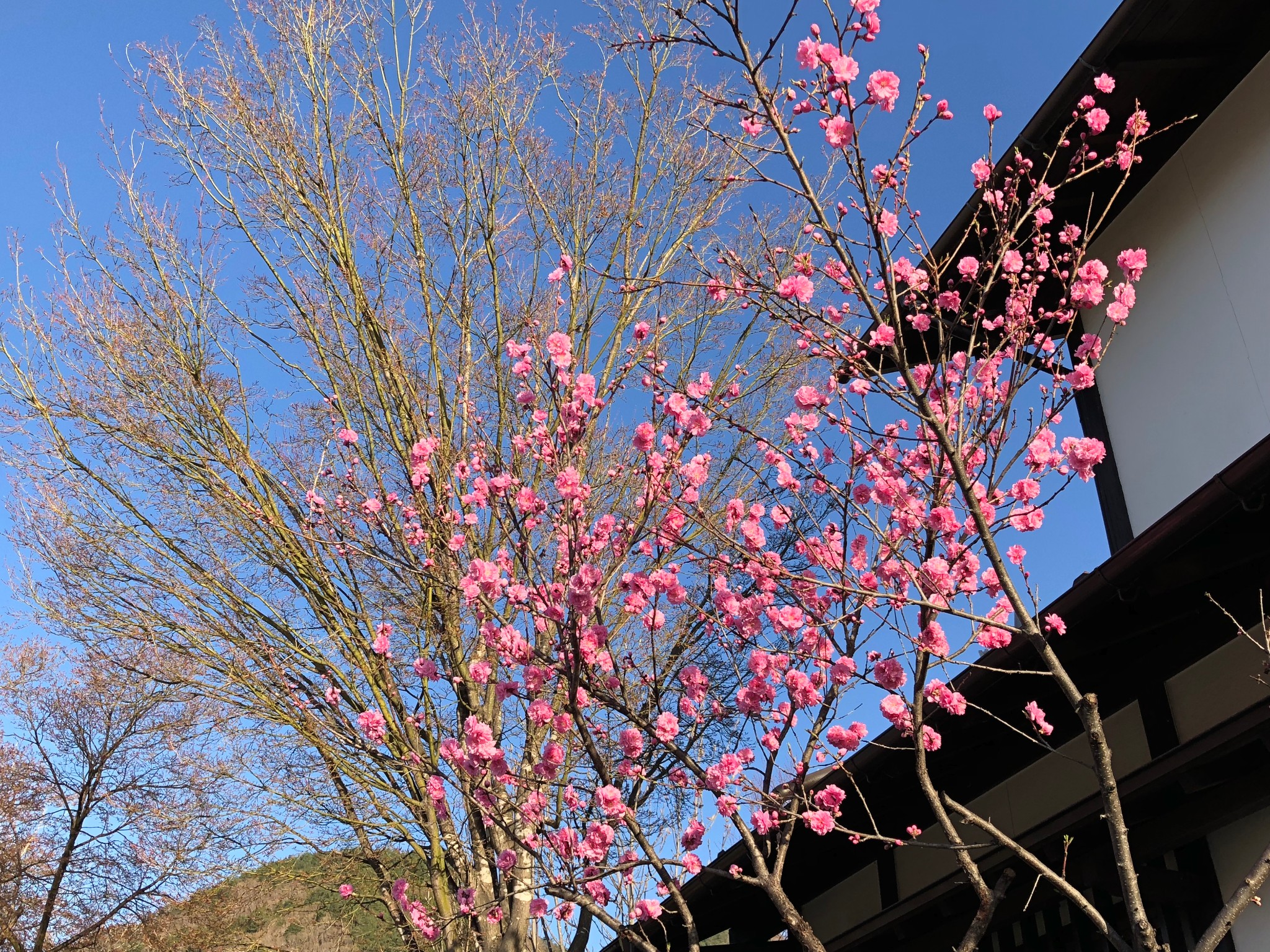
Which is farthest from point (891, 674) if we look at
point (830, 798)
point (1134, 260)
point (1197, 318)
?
point (1197, 318)

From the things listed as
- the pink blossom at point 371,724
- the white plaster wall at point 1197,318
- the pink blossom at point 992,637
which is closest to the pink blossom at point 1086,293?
the white plaster wall at point 1197,318

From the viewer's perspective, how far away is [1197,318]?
15.8 ft

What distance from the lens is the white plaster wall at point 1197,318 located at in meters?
4.43

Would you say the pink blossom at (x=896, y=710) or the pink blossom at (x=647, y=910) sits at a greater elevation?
the pink blossom at (x=896, y=710)

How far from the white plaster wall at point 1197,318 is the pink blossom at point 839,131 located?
8.10 feet

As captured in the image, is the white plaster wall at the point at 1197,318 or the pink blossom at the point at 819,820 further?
the white plaster wall at the point at 1197,318

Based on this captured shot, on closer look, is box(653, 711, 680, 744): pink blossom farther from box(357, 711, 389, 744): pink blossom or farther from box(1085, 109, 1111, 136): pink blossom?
box(1085, 109, 1111, 136): pink blossom

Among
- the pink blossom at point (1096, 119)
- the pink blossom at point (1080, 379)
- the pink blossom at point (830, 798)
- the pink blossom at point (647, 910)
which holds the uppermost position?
the pink blossom at point (1096, 119)

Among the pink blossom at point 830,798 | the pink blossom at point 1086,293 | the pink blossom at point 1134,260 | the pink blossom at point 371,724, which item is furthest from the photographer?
the pink blossom at point 371,724

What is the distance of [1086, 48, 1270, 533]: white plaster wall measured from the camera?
4434mm

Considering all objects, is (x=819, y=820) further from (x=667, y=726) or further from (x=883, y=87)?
(x=883, y=87)

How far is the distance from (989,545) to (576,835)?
271 cm

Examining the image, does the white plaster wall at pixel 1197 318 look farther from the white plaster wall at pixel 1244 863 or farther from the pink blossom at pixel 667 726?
the pink blossom at pixel 667 726

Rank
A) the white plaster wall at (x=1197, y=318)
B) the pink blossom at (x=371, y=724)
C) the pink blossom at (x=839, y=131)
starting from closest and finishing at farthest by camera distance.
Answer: the pink blossom at (x=839, y=131)
the white plaster wall at (x=1197, y=318)
the pink blossom at (x=371, y=724)
